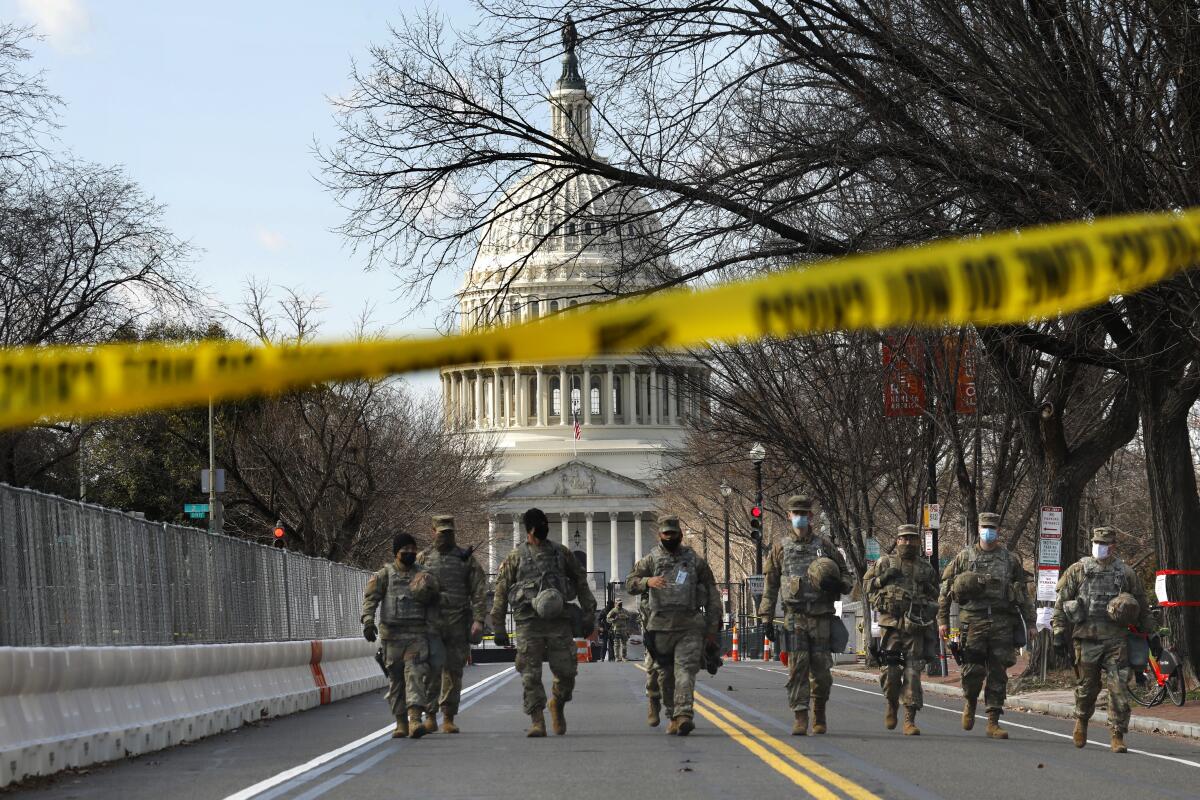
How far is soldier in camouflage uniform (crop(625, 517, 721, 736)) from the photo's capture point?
1569 cm

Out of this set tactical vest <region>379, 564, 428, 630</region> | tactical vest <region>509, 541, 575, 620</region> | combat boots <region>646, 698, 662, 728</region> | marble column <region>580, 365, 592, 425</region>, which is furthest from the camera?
marble column <region>580, 365, 592, 425</region>

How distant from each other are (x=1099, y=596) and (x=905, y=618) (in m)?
1.71

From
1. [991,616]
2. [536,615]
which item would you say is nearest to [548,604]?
[536,615]

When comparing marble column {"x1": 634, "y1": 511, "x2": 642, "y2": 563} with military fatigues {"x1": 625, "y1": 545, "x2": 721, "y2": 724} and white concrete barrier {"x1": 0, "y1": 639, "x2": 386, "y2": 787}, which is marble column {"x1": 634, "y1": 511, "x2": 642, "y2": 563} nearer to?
white concrete barrier {"x1": 0, "y1": 639, "x2": 386, "y2": 787}

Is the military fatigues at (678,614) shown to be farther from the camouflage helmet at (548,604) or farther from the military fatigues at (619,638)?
the military fatigues at (619,638)

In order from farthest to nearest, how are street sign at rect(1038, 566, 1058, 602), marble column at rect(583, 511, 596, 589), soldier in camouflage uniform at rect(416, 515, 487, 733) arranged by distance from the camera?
marble column at rect(583, 511, 596, 589)
street sign at rect(1038, 566, 1058, 602)
soldier in camouflage uniform at rect(416, 515, 487, 733)

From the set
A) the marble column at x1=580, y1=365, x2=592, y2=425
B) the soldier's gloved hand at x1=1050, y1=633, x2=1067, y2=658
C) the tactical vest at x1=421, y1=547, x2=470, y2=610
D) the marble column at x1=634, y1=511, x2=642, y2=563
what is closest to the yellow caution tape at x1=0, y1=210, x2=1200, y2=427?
the soldier's gloved hand at x1=1050, y1=633, x2=1067, y2=658

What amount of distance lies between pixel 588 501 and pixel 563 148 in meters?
117

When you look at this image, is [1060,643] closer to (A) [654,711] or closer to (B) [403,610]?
(A) [654,711]

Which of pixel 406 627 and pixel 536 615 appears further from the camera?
pixel 406 627

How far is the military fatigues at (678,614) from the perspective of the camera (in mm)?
15711

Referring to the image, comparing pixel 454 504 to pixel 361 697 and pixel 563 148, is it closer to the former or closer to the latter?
pixel 361 697

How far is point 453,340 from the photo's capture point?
2.01m

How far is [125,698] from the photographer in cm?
1443
